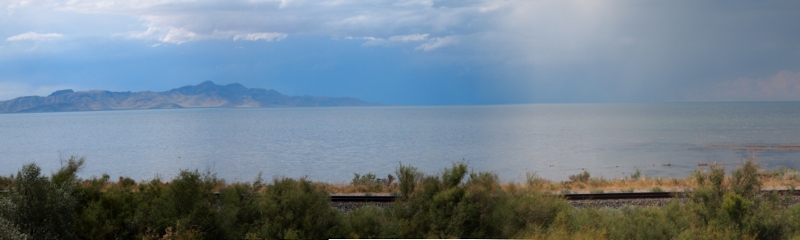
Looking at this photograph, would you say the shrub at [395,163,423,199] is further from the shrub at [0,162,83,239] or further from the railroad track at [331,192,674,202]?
the shrub at [0,162,83,239]

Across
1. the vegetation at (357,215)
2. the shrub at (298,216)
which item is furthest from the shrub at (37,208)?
the shrub at (298,216)

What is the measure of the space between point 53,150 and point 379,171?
3428 cm

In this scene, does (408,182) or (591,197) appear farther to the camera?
(591,197)

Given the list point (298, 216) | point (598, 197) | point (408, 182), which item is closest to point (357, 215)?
point (298, 216)

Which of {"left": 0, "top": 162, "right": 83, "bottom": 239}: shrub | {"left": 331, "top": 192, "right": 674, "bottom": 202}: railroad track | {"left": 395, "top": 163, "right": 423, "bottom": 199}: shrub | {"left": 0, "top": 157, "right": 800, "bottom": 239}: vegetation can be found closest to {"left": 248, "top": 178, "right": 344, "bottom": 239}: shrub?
{"left": 0, "top": 157, "right": 800, "bottom": 239}: vegetation

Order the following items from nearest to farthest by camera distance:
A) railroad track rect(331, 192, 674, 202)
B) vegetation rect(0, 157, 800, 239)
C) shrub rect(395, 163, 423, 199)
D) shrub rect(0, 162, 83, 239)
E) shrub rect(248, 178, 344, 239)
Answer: shrub rect(0, 162, 83, 239), vegetation rect(0, 157, 800, 239), shrub rect(248, 178, 344, 239), shrub rect(395, 163, 423, 199), railroad track rect(331, 192, 674, 202)

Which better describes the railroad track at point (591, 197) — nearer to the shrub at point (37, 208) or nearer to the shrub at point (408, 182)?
the shrub at point (408, 182)

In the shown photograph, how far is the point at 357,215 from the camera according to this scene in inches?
365

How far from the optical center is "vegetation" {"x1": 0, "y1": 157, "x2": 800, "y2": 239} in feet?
26.5

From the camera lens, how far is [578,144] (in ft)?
156

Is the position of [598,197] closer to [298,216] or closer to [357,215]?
[357,215]

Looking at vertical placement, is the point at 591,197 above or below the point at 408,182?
below

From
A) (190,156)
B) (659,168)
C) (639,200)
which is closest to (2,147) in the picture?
(190,156)

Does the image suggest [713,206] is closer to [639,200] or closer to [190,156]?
[639,200]
